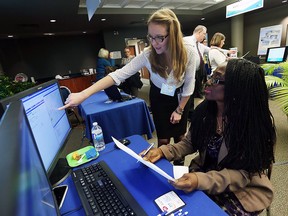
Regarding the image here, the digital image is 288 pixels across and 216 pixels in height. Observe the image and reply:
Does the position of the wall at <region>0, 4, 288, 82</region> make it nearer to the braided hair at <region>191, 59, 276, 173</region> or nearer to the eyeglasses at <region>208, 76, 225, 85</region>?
the eyeglasses at <region>208, 76, 225, 85</region>

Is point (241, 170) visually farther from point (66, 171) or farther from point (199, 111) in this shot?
point (66, 171)

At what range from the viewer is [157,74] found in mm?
1436

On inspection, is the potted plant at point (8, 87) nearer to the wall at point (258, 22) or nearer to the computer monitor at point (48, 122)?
the computer monitor at point (48, 122)

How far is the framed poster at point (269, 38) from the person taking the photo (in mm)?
6918

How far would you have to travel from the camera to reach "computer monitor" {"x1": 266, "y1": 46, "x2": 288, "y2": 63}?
361cm

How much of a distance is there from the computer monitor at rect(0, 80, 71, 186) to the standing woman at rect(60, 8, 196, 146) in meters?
0.13

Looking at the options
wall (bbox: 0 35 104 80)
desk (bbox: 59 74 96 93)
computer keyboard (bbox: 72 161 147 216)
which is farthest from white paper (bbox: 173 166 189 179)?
wall (bbox: 0 35 104 80)

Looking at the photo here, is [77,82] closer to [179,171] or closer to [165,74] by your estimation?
[165,74]

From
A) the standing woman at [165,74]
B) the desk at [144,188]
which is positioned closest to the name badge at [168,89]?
the standing woman at [165,74]

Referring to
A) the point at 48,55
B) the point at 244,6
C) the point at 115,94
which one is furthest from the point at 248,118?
the point at 48,55

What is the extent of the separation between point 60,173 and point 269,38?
882 cm

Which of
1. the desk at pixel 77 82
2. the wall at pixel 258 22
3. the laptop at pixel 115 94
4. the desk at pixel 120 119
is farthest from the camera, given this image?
the wall at pixel 258 22

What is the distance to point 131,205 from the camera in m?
0.62

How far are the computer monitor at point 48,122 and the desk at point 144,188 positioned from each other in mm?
116
